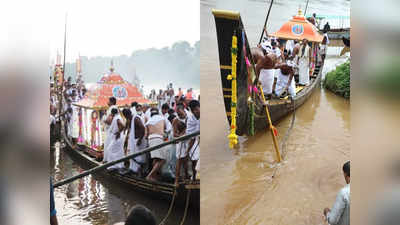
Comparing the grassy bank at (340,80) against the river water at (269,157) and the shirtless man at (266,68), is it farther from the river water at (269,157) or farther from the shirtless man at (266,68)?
the shirtless man at (266,68)

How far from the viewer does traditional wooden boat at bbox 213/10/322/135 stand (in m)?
1.86

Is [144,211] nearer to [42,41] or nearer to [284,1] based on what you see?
[42,41]

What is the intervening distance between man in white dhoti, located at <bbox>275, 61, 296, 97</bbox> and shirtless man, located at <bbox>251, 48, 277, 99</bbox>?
0.06m

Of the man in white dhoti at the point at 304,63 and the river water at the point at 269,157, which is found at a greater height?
the man in white dhoti at the point at 304,63

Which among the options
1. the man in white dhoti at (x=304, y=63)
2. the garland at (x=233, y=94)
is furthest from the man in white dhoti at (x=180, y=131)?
the man in white dhoti at (x=304, y=63)

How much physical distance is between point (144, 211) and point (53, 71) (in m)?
0.85

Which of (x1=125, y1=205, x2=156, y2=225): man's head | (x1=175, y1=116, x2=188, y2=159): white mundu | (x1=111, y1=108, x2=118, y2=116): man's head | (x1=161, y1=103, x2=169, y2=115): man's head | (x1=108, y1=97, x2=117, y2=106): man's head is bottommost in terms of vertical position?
(x1=125, y1=205, x2=156, y2=225): man's head

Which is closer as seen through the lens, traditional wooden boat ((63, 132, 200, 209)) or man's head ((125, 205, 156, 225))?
man's head ((125, 205, 156, 225))

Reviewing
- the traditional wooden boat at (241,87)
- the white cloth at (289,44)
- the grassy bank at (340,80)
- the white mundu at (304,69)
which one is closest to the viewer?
the traditional wooden boat at (241,87)

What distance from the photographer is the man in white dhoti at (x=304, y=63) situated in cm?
272

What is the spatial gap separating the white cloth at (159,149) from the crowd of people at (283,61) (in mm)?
1088

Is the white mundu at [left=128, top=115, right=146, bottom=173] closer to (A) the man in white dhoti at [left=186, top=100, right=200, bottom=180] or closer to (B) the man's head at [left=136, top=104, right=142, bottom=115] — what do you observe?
(B) the man's head at [left=136, top=104, right=142, bottom=115]

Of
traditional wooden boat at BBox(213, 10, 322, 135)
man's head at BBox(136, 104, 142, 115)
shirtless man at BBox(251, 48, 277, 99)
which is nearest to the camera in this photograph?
man's head at BBox(136, 104, 142, 115)

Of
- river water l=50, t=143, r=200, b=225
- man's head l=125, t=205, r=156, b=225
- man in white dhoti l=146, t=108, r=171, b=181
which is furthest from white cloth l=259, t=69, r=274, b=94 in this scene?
man's head l=125, t=205, r=156, b=225
